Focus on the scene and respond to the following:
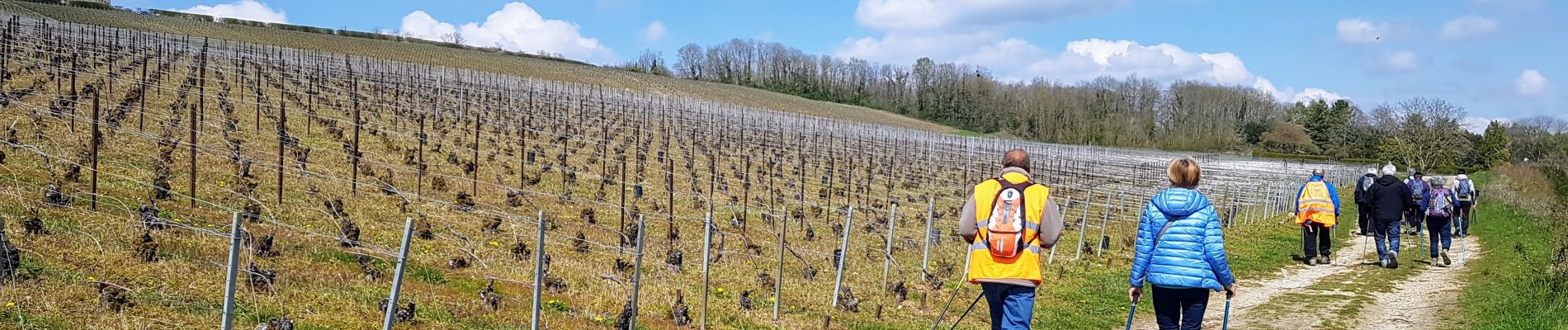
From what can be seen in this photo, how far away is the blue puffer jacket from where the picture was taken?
5234 mm

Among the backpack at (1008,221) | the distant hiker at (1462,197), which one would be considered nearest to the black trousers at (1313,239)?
the distant hiker at (1462,197)

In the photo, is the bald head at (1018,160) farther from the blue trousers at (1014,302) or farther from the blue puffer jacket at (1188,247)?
the blue puffer jacket at (1188,247)

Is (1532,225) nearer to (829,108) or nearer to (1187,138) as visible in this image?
(829,108)

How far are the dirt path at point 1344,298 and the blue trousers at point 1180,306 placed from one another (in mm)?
2872

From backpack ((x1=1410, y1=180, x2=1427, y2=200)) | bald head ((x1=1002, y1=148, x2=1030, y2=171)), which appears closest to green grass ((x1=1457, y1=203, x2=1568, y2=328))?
backpack ((x1=1410, y1=180, x2=1427, y2=200))

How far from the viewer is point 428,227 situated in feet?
27.9

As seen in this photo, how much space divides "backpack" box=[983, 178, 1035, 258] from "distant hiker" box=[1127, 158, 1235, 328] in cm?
92

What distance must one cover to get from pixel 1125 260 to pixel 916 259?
3.61m

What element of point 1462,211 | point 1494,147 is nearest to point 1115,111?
point 1494,147

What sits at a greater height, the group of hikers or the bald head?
the bald head

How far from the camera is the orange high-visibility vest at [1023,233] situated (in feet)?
16.0

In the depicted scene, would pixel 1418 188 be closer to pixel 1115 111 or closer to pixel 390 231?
pixel 390 231

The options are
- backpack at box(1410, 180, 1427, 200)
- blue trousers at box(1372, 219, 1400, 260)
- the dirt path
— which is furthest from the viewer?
backpack at box(1410, 180, 1427, 200)

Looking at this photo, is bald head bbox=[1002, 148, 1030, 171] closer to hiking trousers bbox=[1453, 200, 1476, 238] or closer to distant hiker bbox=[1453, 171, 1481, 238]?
hiking trousers bbox=[1453, 200, 1476, 238]
